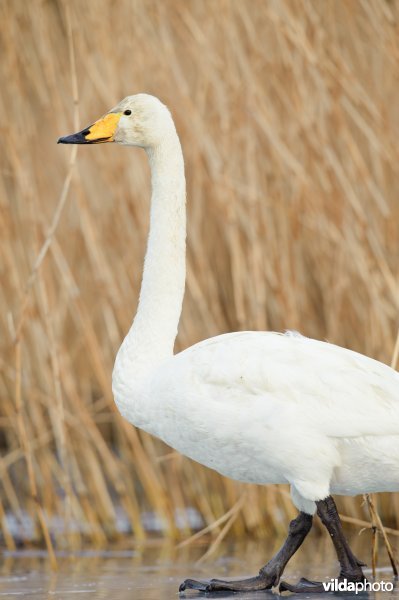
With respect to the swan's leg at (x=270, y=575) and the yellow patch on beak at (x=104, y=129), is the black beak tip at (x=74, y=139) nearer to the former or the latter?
the yellow patch on beak at (x=104, y=129)

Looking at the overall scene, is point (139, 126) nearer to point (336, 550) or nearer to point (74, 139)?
point (74, 139)

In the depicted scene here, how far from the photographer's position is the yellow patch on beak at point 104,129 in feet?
16.9

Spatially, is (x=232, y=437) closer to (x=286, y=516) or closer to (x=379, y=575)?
(x=379, y=575)

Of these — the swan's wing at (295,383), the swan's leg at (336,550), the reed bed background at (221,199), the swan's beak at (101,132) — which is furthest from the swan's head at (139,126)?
the swan's leg at (336,550)

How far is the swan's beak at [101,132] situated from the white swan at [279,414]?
891mm

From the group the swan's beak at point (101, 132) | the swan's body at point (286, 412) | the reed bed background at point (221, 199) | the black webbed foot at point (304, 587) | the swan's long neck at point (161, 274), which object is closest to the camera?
the swan's body at point (286, 412)

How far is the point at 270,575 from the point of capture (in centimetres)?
473

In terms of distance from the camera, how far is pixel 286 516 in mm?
6551

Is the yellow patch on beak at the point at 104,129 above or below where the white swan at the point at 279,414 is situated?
→ above

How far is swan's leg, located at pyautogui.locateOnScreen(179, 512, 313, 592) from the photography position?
186 inches

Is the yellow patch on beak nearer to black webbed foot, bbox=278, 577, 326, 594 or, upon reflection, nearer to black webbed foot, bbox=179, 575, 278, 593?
black webbed foot, bbox=179, 575, 278, 593

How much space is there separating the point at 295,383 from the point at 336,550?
0.67 metres

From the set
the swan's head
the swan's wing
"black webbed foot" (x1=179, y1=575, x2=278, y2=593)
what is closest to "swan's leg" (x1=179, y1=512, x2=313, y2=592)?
"black webbed foot" (x1=179, y1=575, x2=278, y2=593)

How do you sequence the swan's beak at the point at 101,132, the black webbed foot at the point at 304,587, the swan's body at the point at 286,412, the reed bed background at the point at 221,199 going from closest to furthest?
the swan's body at the point at 286,412
the black webbed foot at the point at 304,587
the swan's beak at the point at 101,132
the reed bed background at the point at 221,199
